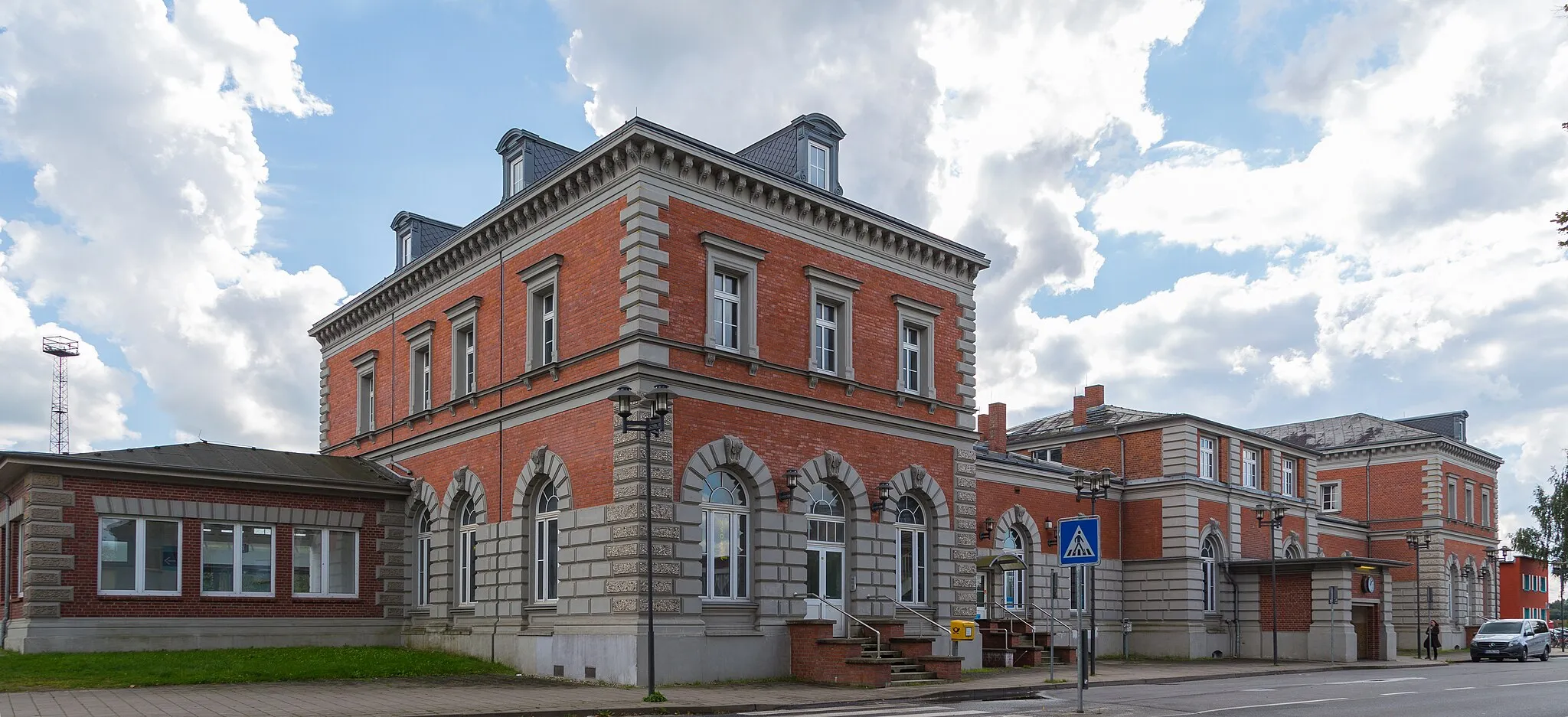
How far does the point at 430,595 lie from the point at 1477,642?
36.6 metres

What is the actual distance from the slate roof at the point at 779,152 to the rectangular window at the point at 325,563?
1384 centimetres

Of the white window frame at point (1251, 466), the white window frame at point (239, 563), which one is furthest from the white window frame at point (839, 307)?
the white window frame at point (1251, 466)

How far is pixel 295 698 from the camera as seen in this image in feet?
64.1

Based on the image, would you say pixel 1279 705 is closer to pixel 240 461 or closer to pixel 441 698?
pixel 441 698

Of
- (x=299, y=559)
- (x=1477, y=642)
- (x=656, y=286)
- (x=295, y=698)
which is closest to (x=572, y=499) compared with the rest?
(x=656, y=286)

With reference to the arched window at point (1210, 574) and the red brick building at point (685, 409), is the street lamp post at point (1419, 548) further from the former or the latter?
the red brick building at point (685, 409)

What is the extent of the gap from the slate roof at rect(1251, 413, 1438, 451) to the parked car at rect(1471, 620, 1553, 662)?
546 inches

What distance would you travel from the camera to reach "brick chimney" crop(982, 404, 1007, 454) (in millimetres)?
45406

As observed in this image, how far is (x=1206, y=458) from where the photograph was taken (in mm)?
43125

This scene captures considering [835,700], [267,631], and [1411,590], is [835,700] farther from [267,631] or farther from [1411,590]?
[1411,590]

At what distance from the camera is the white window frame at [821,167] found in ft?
93.6

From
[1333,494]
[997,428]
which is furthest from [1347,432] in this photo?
[997,428]

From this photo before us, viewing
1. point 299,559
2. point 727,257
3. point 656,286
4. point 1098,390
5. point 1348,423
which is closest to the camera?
point 656,286

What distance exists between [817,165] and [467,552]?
486 inches
